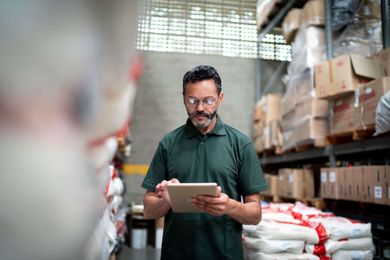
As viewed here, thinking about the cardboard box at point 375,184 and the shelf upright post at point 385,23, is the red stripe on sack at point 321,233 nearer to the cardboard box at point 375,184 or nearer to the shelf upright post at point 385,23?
the cardboard box at point 375,184

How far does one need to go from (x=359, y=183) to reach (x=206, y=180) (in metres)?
2.02

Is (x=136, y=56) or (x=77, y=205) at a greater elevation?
(x=136, y=56)

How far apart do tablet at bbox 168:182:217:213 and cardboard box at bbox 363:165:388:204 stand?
193 centimetres

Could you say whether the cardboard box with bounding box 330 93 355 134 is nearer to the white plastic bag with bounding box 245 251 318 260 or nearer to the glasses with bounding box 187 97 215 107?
the white plastic bag with bounding box 245 251 318 260

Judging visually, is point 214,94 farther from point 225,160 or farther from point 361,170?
point 361,170

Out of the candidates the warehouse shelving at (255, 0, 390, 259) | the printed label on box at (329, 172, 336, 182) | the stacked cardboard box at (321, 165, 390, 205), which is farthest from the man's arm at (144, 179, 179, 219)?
the printed label on box at (329, 172, 336, 182)

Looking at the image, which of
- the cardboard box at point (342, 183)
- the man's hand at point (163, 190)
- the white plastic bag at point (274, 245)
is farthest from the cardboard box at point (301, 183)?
the man's hand at point (163, 190)

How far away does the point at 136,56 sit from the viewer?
268 mm

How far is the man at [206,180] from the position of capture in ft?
4.41

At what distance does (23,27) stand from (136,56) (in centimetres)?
8

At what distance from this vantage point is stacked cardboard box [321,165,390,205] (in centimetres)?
258

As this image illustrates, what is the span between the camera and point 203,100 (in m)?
1.12

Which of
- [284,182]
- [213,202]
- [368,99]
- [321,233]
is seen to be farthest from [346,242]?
[284,182]

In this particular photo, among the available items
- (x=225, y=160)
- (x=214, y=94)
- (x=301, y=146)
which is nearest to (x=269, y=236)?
(x=225, y=160)
